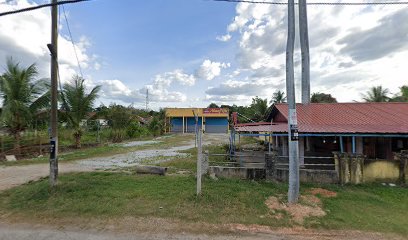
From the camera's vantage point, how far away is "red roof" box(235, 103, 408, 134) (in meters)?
9.16

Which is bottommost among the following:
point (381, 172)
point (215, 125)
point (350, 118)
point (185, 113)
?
point (381, 172)

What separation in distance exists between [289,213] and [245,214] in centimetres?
104

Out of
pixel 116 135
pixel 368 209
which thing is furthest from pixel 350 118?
pixel 116 135

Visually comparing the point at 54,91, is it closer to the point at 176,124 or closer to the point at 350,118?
the point at 350,118

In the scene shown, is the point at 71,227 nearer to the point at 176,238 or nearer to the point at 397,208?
the point at 176,238

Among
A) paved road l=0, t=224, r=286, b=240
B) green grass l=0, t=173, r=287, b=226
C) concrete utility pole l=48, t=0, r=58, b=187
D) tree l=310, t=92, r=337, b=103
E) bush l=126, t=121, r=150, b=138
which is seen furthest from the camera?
tree l=310, t=92, r=337, b=103

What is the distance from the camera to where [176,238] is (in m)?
4.46

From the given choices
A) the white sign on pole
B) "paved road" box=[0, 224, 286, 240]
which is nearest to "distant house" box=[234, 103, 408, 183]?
the white sign on pole

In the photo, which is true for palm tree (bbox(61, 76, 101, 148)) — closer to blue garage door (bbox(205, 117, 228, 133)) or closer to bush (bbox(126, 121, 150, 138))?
bush (bbox(126, 121, 150, 138))

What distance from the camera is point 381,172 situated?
328 inches

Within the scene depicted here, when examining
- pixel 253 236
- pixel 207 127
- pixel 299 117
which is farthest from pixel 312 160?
pixel 207 127

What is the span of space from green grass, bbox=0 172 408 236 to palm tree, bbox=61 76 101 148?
10.5m

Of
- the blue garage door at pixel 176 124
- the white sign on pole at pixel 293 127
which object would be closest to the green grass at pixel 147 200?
the white sign on pole at pixel 293 127

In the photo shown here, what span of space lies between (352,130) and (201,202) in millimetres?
6339
